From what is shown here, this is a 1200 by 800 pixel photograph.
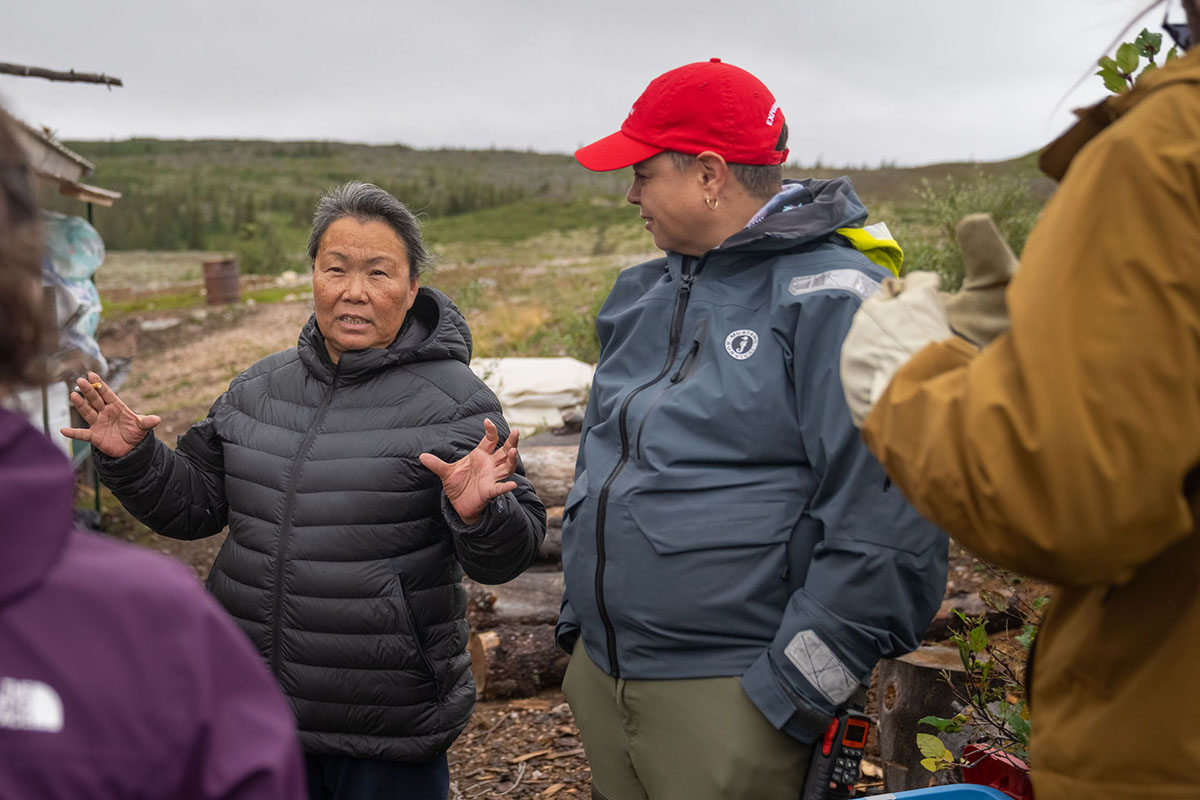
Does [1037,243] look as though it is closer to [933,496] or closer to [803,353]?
[933,496]

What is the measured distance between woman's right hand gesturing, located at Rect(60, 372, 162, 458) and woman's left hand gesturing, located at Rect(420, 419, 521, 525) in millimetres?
815

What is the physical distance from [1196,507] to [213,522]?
2.61 m

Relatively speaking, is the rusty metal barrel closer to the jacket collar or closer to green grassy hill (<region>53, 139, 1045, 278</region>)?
green grassy hill (<region>53, 139, 1045, 278</region>)

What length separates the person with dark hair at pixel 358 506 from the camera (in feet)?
9.14

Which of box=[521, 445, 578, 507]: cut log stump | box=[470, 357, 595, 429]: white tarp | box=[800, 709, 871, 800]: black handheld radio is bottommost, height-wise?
box=[470, 357, 595, 429]: white tarp

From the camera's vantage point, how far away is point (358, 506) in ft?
9.23

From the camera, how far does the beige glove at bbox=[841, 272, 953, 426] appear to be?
1544 millimetres

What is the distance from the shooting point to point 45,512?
99cm

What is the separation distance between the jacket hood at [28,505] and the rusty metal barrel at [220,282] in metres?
24.0

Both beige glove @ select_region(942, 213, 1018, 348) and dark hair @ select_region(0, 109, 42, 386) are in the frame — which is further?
beige glove @ select_region(942, 213, 1018, 348)

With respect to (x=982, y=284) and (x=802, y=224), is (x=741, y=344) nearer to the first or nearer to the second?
(x=802, y=224)

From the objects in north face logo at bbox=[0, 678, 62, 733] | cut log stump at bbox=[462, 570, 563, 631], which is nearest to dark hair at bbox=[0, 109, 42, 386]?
north face logo at bbox=[0, 678, 62, 733]

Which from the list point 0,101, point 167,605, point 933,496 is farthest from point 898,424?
point 0,101

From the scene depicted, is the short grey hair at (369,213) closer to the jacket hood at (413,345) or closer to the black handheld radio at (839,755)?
the jacket hood at (413,345)
